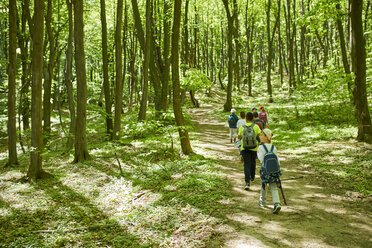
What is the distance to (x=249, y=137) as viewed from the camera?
648cm

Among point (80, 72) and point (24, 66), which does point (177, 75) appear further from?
point (24, 66)

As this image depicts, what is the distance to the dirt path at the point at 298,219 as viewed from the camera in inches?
175

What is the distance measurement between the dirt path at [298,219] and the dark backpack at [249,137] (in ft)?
4.00

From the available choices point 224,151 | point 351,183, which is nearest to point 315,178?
point 351,183

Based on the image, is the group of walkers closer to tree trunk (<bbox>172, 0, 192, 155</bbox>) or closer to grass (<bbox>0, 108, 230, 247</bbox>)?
grass (<bbox>0, 108, 230, 247</bbox>)

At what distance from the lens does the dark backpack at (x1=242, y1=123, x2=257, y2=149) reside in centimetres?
648

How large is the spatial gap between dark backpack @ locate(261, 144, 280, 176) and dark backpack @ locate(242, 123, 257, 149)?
102 cm

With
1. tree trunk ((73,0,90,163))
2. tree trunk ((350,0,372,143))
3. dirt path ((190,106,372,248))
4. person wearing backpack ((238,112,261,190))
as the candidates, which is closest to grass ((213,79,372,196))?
tree trunk ((350,0,372,143))

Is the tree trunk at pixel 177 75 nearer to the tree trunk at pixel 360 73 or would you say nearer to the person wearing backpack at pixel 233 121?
the person wearing backpack at pixel 233 121

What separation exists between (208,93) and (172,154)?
25375 mm

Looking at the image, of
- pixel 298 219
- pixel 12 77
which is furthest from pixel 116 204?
pixel 12 77

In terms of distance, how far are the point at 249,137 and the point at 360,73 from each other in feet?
21.2

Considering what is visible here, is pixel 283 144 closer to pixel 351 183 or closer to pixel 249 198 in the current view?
pixel 351 183

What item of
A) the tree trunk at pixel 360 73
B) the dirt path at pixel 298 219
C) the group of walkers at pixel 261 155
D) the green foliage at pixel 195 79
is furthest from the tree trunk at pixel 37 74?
the green foliage at pixel 195 79
